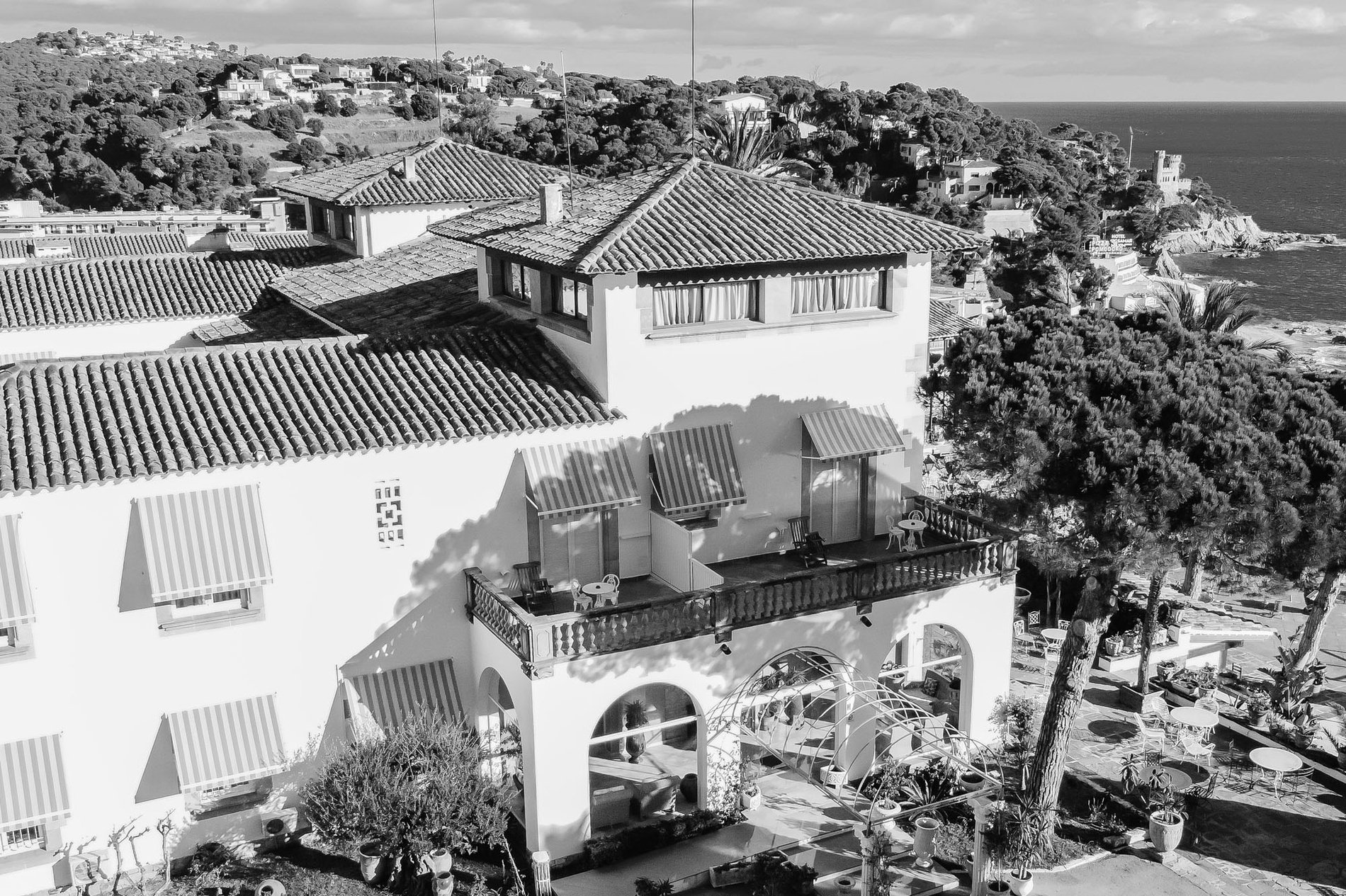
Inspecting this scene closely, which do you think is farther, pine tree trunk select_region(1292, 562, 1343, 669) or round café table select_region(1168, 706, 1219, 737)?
pine tree trunk select_region(1292, 562, 1343, 669)

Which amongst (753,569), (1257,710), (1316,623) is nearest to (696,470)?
(753,569)

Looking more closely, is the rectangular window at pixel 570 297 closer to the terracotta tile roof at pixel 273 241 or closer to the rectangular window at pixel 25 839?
the rectangular window at pixel 25 839

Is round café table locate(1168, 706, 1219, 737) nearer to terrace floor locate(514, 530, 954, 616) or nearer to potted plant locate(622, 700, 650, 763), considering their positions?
terrace floor locate(514, 530, 954, 616)

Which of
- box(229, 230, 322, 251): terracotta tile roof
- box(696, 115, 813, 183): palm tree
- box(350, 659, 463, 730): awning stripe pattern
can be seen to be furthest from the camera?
box(229, 230, 322, 251): terracotta tile roof

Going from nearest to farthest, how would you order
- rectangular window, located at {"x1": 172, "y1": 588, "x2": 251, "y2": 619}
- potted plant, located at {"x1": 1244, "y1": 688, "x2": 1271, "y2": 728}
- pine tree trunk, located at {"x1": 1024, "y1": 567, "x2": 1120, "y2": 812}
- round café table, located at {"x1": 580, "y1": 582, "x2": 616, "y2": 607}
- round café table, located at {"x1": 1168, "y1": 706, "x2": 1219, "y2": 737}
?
rectangular window, located at {"x1": 172, "y1": 588, "x2": 251, "y2": 619}
pine tree trunk, located at {"x1": 1024, "y1": 567, "x2": 1120, "y2": 812}
round café table, located at {"x1": 580, "y1": 582, "x2": 616, "y2": 607}
round café table, located at {"x1": 1168, "y1": 706, "x2": 1219, "y2": 737}
potted plant, located at {"x1": 1244, "y1": 688, "x2": 1271, "y2": 728}

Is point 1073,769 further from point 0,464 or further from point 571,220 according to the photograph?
point 0,464

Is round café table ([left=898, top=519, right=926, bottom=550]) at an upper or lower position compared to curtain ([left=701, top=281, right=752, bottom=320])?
lower

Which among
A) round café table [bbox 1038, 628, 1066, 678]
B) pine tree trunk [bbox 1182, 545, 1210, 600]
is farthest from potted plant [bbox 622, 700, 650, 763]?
pine tree trunk [bbox 1182, 545, 1210, 600]

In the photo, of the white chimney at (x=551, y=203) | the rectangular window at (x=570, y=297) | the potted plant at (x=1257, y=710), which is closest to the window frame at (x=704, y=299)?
the rectangular window at (x=570, y=297)
